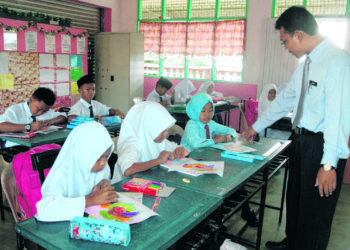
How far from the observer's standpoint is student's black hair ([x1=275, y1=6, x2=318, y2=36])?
176 centimetres

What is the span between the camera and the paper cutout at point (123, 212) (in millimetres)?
1255

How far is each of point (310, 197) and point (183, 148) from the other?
0.85 meters

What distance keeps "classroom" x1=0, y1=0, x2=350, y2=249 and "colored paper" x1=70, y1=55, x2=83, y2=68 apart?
0.12 ft

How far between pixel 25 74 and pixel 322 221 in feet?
17.8

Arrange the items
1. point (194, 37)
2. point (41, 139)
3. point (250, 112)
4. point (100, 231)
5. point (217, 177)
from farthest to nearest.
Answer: point (194, 37)
point (250, 112)
point (41, 139)
point (217, 177)
point (100, 231)

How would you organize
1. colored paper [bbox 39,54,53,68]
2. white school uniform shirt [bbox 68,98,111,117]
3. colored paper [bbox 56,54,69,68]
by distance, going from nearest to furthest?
white school uniform shirt [bbox 68,98,111,117], colored paper [bbox 39,54,53,68], colored paper [bbox 56,54,69,68]

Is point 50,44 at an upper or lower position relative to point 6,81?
upper

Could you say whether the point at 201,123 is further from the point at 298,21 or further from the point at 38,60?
the point at 38,60

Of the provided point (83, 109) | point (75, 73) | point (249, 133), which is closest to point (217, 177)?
point (249, 133)

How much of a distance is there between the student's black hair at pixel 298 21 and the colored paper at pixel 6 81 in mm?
4970

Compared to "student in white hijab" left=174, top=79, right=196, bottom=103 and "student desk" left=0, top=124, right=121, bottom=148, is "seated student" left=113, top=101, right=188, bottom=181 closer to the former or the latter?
"student desk" left=0, top=124, right=121, bottom=148

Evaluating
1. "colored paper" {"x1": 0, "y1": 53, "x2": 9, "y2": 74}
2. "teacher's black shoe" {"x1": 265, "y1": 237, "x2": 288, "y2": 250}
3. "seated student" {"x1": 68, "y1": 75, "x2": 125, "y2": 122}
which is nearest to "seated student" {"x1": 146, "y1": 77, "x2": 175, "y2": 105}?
"seated student" {"x1": 68, "y1": 75, "x2": 125, "y2": 122}

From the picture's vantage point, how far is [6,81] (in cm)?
543

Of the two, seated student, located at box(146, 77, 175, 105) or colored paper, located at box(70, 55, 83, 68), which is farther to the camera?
colored paper, located at box(70, 55, 83, 68)
